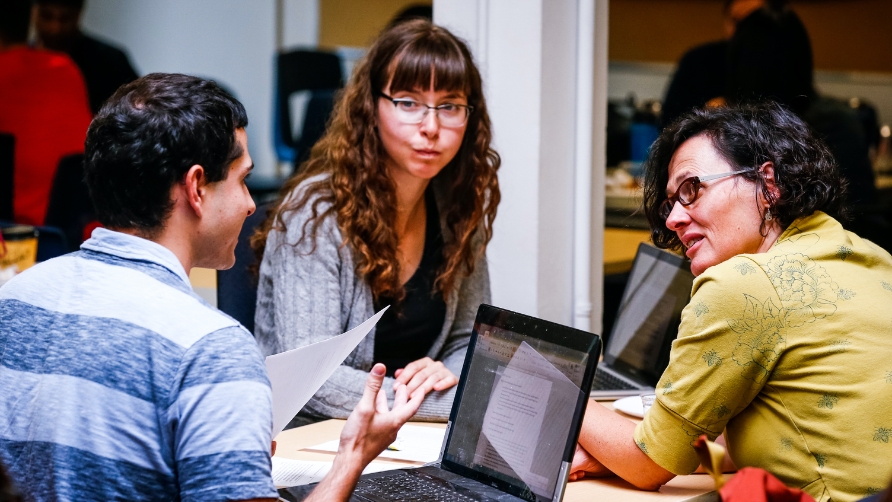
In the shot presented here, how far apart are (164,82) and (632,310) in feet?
4.32

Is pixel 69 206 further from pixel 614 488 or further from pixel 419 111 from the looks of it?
pixel 614 488

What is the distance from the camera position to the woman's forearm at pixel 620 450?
138cm

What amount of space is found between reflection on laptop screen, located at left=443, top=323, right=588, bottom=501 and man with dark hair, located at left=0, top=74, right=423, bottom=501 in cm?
26

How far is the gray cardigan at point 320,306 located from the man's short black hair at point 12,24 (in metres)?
2.49

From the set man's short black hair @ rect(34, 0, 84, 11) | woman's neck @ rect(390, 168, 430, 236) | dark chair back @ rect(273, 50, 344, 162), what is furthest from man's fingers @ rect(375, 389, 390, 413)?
dark chair back @ rect(273, 50, 344, 162)

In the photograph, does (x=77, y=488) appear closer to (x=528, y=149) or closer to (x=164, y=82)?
(x=164, y=82)

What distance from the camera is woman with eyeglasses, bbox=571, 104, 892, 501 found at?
1.28 m

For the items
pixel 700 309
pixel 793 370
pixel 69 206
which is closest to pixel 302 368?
pixel 700 309

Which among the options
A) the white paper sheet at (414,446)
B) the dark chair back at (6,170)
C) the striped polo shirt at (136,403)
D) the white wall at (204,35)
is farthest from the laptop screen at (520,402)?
the white wall at (204,35)

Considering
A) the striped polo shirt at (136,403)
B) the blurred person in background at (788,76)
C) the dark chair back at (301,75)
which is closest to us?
the striped polo shirt at (136,403)

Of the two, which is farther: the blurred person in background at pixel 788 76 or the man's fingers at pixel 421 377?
the blurred person in background at pixel 788 76

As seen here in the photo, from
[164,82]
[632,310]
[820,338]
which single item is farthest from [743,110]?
[164,82]

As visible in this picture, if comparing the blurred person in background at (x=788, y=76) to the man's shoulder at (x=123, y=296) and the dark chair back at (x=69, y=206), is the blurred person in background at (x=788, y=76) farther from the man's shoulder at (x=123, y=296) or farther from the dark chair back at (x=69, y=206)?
the man's shoulder at (x=123, y=296)

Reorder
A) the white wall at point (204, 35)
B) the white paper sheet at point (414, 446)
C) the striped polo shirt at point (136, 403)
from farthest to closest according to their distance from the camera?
the white wall at point (204, 35)
the white paper sheet at point (414, 446)
the striped polo shirt at point (136, 403)
